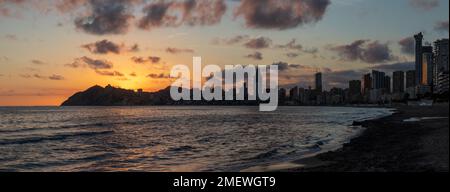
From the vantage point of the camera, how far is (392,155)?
2323 cm

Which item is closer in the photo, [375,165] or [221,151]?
[375,165]
